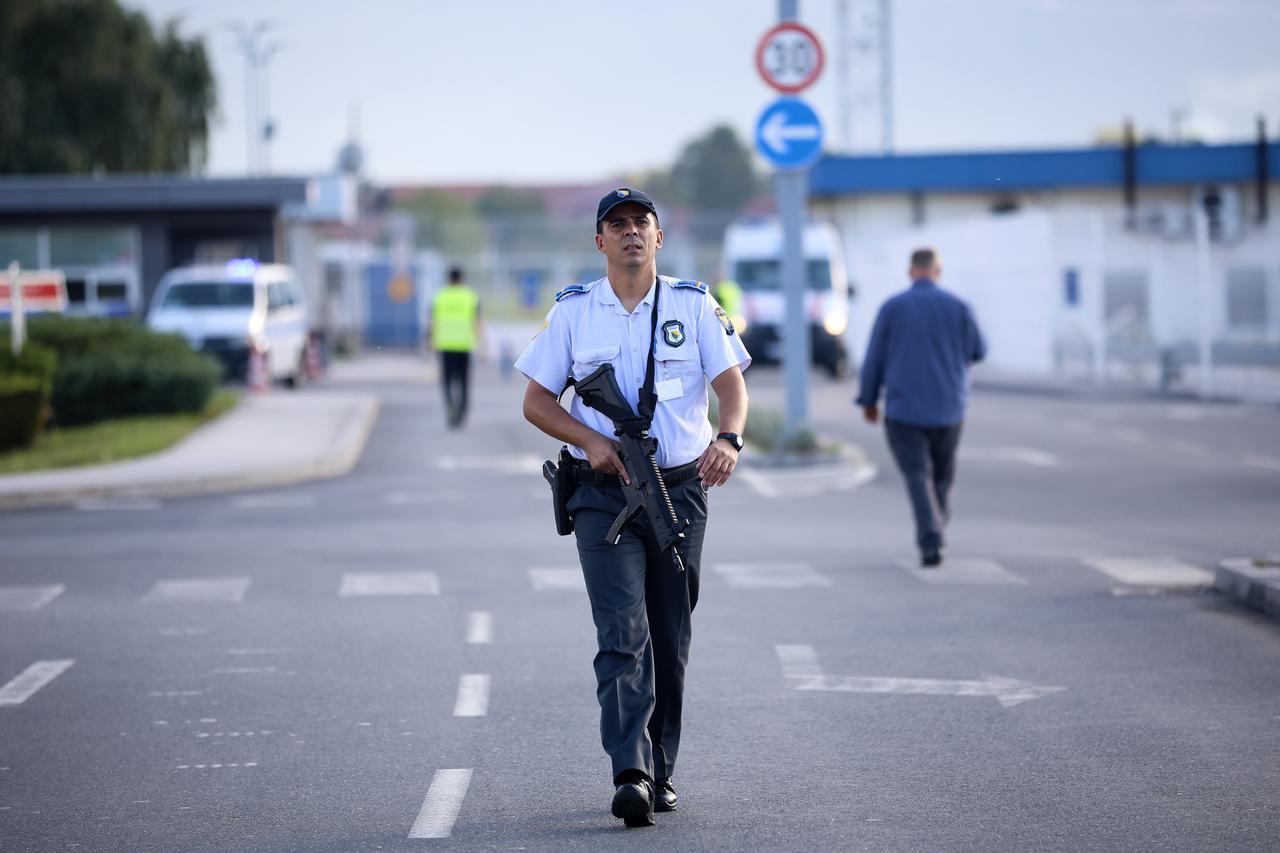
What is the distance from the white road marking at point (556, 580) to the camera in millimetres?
11070

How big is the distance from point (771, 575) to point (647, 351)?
5632 millimetres

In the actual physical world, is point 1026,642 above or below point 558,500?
below

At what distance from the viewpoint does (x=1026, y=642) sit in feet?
29.9

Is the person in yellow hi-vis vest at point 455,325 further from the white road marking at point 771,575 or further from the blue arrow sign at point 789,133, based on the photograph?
the white road marking at point 771,575

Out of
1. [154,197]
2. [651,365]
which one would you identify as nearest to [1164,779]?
[651,365]

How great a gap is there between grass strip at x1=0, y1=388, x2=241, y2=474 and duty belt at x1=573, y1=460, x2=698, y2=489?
45.4 feet

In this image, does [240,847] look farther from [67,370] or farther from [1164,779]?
[67,370]

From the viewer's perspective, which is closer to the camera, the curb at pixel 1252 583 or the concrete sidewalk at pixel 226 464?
the curb at pixel 1252 583

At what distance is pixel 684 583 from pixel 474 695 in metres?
2.21

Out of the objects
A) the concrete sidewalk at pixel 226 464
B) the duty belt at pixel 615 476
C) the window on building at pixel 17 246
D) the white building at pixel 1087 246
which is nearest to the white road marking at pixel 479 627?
the duty belt at pixel 615 476

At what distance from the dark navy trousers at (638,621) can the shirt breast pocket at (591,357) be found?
359 millimetres

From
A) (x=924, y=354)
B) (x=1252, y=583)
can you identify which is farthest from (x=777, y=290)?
(x=1252, y=583)

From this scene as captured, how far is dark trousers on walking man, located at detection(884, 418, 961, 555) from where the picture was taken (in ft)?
37.9

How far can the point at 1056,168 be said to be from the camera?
53406 mm
